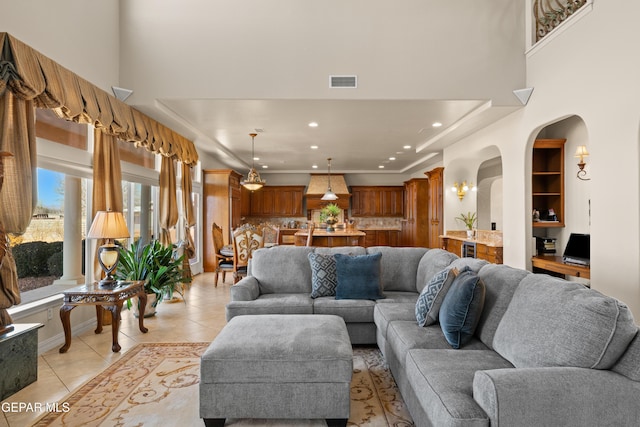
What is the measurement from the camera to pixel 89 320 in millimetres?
4070

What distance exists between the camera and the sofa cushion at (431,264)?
3.30 meters

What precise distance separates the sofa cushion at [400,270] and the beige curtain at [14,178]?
316 centimetres

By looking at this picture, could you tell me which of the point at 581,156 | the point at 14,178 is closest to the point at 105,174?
the point at 14,178

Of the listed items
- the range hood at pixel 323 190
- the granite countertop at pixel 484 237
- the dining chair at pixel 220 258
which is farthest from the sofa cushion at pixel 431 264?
the range hood at pixel 323 190

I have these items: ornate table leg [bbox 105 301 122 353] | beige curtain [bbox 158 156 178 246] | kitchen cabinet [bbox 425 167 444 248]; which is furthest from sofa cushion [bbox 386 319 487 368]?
kitchen cabinet [bbox 425 167 444 248]

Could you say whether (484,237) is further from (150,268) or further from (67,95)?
(67,95)

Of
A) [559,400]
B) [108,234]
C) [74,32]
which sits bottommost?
[559,400]

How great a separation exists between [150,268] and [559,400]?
161 inches

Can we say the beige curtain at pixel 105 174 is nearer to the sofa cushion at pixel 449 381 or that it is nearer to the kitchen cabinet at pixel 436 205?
the sofa cushion at pixel 449 381

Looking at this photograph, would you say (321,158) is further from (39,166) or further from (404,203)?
(39,166)

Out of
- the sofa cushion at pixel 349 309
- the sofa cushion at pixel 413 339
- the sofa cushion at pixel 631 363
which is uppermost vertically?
the sofa cushion at pixel 631 363

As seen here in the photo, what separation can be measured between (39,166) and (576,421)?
14.2ft

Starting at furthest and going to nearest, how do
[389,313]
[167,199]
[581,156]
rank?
1. [167,199]
2. [581,156]
3. [389,313]

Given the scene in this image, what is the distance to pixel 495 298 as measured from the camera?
7.42 feet
